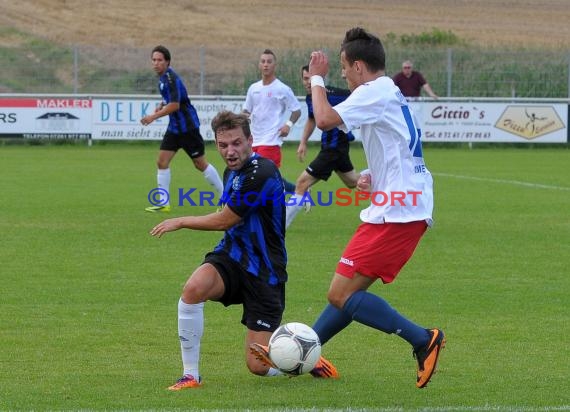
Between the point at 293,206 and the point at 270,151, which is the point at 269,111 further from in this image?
the point at 293,206

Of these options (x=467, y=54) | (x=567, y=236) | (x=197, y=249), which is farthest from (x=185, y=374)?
(x=467, y=54)

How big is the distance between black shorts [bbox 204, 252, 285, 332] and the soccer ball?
0.35m

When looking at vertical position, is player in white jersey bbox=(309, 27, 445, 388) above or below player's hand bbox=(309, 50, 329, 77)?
below

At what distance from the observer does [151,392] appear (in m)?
5.91

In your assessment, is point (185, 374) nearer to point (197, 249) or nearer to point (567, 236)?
point (197, 249)

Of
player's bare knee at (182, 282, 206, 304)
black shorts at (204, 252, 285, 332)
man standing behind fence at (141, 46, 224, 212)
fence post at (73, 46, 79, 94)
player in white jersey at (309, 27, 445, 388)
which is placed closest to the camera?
player in white jersey at (309, 27, 445, 388)

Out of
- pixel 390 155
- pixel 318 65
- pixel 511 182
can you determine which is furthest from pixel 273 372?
pixel 511 182

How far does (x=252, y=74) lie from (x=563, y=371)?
26.6 metres

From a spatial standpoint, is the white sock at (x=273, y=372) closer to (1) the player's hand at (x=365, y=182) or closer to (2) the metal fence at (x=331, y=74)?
(1) the player's hand at (x=365, y=182)

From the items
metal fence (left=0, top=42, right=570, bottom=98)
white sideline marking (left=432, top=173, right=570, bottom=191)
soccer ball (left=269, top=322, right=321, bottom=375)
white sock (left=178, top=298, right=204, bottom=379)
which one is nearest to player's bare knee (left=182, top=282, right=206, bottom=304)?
white sock (left=178, top=298, right=204, bottom=379)

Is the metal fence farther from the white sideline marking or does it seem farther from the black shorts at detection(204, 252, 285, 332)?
the black shorts at detection(204, 252, 285, 332)

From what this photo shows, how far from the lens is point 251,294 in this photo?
623 centimetres

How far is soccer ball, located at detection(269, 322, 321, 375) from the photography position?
A: 5.77 meters

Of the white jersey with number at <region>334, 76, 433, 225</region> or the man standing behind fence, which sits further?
the man standing behind fence
